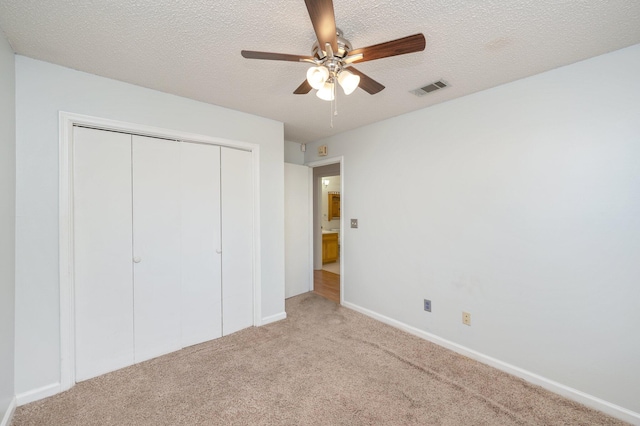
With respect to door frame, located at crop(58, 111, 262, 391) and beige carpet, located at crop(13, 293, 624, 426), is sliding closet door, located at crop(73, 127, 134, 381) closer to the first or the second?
door frame, located at crop(58, 111, 262, 391)

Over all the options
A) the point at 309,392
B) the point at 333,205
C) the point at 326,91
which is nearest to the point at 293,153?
the point at 326,91

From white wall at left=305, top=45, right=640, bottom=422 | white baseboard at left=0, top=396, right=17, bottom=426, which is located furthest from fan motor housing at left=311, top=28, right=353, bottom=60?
white baseboard at left=0, top=396, right=17, bottom=426

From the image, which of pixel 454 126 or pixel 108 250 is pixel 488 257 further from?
pixel 108 250

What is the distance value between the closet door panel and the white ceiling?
2.40 ft

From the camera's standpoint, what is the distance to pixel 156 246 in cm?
239

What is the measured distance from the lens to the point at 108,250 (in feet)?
7.06

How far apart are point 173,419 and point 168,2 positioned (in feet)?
8.24

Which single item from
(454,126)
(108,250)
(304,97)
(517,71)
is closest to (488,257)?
(454,126)

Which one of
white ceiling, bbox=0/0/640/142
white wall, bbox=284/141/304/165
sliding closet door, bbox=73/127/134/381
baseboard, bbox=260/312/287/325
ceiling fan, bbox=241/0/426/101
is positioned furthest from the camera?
white wall, bbox=284/141/304/165

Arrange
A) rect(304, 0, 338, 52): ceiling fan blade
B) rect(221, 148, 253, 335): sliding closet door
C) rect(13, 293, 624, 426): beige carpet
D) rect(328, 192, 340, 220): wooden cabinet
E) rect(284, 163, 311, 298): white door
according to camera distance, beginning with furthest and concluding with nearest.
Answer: rect(328, 192, 340, 220): wooden cabinet, rect(284, 163, 311, 298): white door, rect(221, 148, 253, 335): sliding closet door, rect(13, 293, 624, 426): beige carpet, rect(304, 0, 338, 52): ceiling fan blade

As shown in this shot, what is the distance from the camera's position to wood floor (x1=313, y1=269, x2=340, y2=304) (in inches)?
161

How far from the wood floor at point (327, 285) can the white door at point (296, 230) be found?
10.5 inches

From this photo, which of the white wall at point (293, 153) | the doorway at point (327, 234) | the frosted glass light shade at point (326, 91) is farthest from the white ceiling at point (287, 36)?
the doorway at point (327, 234)

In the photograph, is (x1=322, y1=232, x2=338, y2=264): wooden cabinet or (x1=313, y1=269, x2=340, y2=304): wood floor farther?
(x1=322, y1=232, x2=338, y2=264): wooden cabinet
